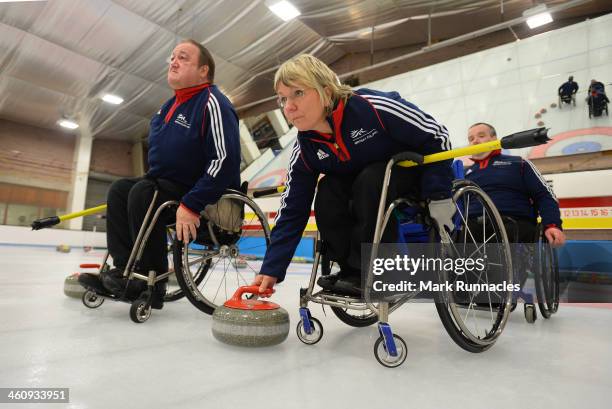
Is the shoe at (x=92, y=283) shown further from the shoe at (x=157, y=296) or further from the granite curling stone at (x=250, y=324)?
the granite curling stone at (x=250, y=324)

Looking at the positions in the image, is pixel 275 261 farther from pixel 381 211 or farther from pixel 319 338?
pixel 381 211

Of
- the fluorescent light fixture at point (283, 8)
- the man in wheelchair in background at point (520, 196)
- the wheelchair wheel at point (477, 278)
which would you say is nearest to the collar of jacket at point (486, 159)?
the man in wheelchair in background at point (520, 196)

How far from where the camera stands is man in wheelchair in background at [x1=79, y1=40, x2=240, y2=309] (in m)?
1.22

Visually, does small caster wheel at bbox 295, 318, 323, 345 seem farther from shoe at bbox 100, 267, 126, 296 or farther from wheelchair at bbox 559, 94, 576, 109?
wheelchair at bbox 559, 94, 576, 109

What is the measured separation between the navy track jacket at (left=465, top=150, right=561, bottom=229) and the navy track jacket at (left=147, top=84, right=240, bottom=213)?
1098mm

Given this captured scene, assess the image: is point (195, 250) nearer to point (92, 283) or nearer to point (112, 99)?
point (92, 283)

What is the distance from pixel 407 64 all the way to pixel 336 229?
8279mm

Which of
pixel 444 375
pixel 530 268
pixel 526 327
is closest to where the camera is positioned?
pixel 444 375

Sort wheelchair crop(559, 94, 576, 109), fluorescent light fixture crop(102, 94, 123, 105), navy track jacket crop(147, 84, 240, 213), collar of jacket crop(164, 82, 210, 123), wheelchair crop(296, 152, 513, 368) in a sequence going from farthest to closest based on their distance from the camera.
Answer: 1. fluorescent light fixture crop(102, 94, 123, 105)
2. wheelchair crop(559, 94, 576, 109)
3. collar of jacket crop(164, 82, 210, 123)
4. navy track jacket crop(147, 84, 240, 213)
5. wheelchair crop(296, 152, 513, 368)

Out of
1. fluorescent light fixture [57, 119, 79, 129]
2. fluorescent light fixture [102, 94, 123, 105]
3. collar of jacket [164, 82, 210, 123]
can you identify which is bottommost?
collar of jacket [164, 82, 210, 123]

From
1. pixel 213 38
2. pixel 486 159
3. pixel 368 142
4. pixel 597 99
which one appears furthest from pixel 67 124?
pixel 597 99

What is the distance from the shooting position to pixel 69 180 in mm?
11219

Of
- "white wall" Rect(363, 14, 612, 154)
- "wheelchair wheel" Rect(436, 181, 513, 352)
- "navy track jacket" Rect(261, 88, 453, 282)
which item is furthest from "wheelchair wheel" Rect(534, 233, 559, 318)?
"white wall" Rect(363, 14, 612, 154)

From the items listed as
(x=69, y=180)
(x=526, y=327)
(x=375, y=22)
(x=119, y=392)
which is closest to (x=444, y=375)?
(x=119, y=392)
